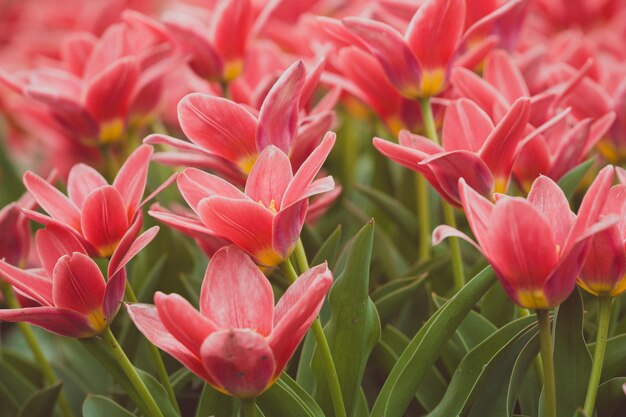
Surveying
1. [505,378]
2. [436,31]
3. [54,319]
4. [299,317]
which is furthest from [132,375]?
[436,31]

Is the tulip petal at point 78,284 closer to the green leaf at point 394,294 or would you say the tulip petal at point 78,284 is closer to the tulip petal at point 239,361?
the tulip petal at point 239,361

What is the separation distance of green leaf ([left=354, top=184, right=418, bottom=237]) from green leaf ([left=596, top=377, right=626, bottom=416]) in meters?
0.37

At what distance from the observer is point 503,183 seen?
661 mm

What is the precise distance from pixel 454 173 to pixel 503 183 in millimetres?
50

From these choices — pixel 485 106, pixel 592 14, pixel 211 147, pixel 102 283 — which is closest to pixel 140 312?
pixel 102 283

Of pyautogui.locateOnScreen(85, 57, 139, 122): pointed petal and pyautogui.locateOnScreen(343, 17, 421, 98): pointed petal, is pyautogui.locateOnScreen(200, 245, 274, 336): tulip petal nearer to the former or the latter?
pyautogui.locateOnScreen(343, 17, 421, 98): pointed petal

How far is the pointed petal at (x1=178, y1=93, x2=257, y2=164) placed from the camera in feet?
2.11

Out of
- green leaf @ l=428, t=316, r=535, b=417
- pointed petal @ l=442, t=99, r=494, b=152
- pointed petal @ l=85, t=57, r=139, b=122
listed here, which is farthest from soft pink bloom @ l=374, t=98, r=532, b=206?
pointed petal @ l=85, t=57, r=139, b=122

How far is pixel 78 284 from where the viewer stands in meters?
0.60

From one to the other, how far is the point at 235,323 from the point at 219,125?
A: 169 millimetres

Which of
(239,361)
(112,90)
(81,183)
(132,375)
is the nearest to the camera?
(239,361)

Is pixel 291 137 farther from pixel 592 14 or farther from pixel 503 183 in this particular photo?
pixel 592 14

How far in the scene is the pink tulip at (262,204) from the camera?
568mm

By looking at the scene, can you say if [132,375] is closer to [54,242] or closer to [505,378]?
[54,242]
